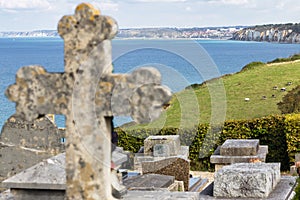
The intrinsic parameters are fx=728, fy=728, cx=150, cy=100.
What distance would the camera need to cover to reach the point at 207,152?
69.4ft

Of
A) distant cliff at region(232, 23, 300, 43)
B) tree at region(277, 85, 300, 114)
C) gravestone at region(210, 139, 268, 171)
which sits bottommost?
gravestone at region(210, 139, 268, 171)

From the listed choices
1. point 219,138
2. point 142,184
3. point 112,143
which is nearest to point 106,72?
point 112,143

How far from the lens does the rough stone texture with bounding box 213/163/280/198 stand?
887 centimetres

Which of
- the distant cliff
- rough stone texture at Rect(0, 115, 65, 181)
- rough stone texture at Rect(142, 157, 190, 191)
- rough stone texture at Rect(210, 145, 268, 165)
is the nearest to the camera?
rough stone texture at Rect(0, 115, 65, 181)

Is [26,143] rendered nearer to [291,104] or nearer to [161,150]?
[161,150]

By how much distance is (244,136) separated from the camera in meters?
20.6

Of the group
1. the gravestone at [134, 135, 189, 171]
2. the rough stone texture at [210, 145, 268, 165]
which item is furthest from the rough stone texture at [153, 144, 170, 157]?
the rough stone texture at [210, 145, 268, 165]

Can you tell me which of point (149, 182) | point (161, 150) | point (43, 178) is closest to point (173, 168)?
point (161, 150)

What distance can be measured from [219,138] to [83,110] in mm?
16691

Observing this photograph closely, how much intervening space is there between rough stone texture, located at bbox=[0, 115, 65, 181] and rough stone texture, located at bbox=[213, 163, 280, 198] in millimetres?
2008

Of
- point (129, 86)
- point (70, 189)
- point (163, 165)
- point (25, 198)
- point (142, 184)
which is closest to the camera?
point (129, 86)

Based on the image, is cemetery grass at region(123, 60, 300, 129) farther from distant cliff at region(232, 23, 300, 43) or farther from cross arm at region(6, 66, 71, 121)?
distant cliff at region(232, 23, 300, 43)

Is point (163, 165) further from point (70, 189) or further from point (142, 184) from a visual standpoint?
point (70, 189)

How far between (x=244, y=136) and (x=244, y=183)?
38.6ft
